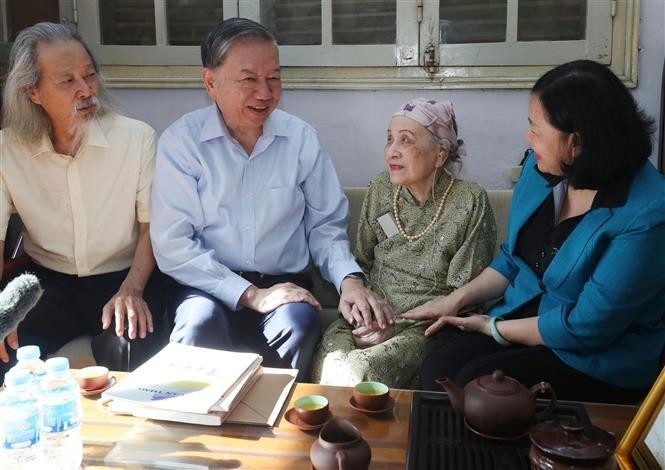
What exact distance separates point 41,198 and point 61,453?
121 cm

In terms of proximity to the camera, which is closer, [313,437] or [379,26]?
[313,437]

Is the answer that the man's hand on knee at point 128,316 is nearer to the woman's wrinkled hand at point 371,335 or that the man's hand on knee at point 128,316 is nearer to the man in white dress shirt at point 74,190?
the man in white dress shirt at point 74,190

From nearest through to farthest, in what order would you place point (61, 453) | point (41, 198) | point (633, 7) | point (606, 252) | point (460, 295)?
point (61, 453) → point (606, 252) → point (460, 295) → point (41, 198) → point (633, 7)

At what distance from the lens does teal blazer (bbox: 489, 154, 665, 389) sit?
1.63m

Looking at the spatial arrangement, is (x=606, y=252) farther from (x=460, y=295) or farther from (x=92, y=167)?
(x=92, y=167)

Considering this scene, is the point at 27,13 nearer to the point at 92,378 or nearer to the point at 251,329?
the point at 251,329

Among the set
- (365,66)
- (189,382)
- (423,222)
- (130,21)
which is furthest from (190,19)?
(189,382)

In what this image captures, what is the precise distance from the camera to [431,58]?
292cm

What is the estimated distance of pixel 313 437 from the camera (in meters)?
1.35

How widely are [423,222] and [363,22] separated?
117 centimetres

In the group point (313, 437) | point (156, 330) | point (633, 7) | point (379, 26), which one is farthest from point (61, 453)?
point (633, 7)

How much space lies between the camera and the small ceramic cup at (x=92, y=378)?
154 cm

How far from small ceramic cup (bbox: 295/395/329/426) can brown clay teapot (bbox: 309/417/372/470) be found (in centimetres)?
17

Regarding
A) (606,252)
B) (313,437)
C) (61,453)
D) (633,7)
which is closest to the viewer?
(61,453)
